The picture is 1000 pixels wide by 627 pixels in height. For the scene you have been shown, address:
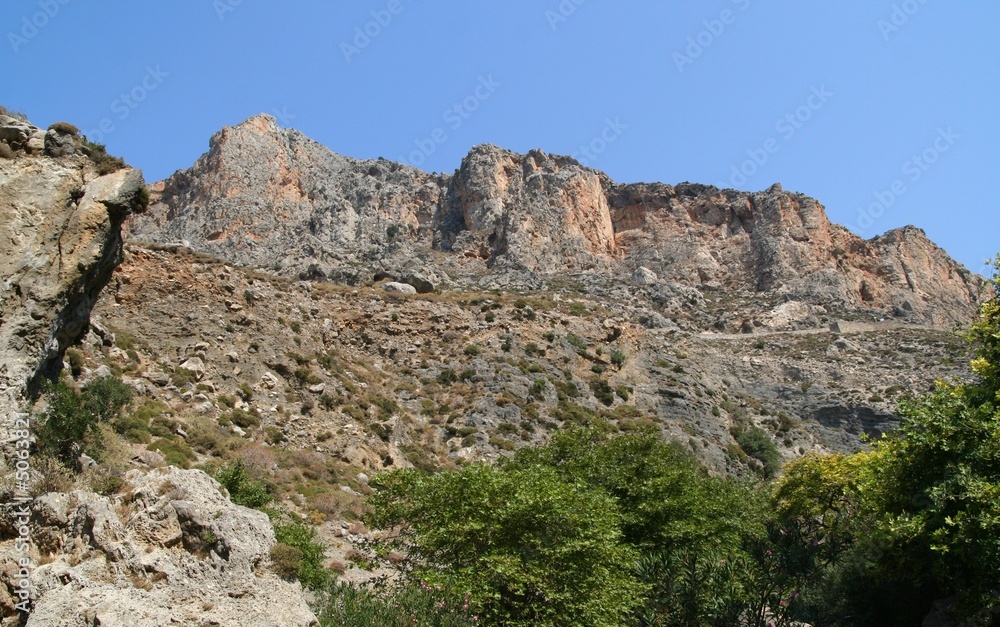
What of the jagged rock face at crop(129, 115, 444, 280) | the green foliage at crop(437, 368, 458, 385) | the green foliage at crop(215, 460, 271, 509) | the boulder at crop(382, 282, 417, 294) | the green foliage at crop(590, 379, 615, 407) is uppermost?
the jagged rock face at crop(129, 115, 444, 280)

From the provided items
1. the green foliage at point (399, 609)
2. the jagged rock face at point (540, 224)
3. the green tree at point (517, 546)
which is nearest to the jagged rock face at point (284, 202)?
the jagged rock face at point (540, 224)

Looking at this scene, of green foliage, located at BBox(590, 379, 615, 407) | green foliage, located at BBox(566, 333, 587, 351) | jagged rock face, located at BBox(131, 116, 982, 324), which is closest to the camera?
green foliage, located at BBox(590, 379, 615, 407)

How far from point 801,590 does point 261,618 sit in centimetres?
1352

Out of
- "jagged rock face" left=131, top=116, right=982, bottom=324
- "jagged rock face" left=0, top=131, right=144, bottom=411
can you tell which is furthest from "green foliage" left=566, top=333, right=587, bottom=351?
"jagged rock face" left=131, top=116, right=982, bottom=324

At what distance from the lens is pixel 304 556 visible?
12.2 meters

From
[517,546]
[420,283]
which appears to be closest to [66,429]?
[517,546]

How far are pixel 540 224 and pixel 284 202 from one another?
33917 millimetres

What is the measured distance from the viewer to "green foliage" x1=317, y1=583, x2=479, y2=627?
9.06m

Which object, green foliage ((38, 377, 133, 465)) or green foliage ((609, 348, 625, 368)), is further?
green foliage ((609, 348, 625, 368))

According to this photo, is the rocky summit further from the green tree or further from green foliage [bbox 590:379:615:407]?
the green tree

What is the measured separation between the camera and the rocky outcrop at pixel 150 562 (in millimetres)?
8250

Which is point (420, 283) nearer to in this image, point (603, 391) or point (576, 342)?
point (576, 342)
